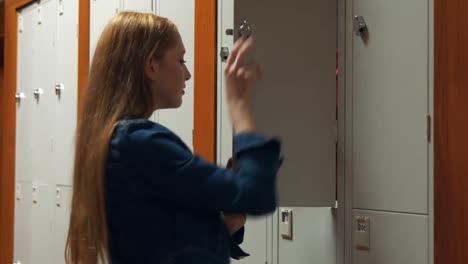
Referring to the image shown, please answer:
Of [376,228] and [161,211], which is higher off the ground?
[161,211]

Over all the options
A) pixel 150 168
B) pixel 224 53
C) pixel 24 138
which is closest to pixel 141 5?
pixel 224 53

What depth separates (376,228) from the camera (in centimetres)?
235

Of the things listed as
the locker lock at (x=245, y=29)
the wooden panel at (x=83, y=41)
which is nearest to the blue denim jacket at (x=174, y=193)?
the locker lock at (x=245, y=29)

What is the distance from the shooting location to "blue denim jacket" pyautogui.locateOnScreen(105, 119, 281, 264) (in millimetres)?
1269

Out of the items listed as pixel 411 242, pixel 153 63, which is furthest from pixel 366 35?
pixel 153 63

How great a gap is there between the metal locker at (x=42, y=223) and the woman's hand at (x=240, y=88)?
3.61 meters

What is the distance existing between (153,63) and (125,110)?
124mm

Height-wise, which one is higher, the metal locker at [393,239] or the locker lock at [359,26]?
the locker lock at [359,26]

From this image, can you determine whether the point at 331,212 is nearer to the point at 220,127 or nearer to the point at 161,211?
the point at 220,127

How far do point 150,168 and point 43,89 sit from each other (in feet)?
12.5

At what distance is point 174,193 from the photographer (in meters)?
1.30

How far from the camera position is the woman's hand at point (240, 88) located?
4.34 ft
